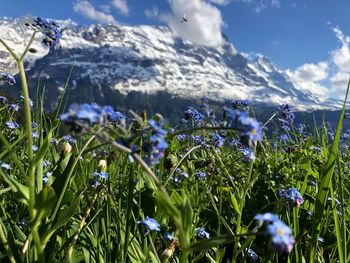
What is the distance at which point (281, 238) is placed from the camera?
1.39 metres

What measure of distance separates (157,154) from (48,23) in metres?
1.35

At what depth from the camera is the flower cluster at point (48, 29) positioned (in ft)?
8.02

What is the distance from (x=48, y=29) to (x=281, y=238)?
175 centimetres

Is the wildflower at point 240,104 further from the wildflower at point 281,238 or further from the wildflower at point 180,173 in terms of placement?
the wildflower at point 281,238

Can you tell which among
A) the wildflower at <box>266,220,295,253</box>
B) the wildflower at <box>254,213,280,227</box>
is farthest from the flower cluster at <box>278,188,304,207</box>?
the wildflower at <box>266,220,295,253</box>

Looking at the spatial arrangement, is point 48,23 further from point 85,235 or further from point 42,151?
point 85,235

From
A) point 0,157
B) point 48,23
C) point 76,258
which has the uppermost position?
point 48,23

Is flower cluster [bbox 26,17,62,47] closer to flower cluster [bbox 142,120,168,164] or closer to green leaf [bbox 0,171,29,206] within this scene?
green leaf [bbox 0,171,29,206]

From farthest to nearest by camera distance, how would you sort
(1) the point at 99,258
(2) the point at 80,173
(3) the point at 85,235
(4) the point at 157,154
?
(2) the point at 80,173 → (3) the point at 85,235 → (1) the point at 99,258 → (4) the point at 157,154

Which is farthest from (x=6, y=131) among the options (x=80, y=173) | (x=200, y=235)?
(x=200, y=235)

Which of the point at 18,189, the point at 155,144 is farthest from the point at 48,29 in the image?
the point at 155,144

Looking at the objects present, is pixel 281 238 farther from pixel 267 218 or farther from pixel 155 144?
pixel 155 144

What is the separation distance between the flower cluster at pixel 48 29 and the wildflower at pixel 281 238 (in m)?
1.61

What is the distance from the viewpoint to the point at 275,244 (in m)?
1.40
